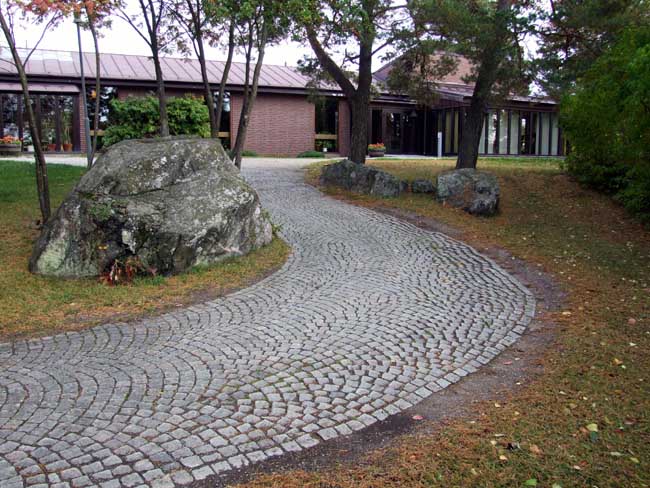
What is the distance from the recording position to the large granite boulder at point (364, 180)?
534 inches

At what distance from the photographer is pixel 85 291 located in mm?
6898

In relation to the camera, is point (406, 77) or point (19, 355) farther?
point (406, 77)

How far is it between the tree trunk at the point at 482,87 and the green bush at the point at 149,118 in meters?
9.40

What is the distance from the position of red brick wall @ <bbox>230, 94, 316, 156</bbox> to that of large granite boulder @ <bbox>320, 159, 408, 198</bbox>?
40.7 ft

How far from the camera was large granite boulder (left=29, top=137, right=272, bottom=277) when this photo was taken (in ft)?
24.4

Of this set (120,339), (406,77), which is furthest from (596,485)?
(406,77)

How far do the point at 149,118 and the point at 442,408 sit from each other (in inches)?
732

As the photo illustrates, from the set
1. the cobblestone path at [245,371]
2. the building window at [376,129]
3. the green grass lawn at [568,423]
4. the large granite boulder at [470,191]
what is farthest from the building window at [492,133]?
the cobblestone path at [245,371]

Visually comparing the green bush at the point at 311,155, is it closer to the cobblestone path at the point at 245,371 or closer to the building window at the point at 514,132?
the building window at the point at 514,132

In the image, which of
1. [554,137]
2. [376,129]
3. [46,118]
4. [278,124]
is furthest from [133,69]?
[554,137]

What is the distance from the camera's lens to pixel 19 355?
5.12 meters

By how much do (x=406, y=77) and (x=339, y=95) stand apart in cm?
1028

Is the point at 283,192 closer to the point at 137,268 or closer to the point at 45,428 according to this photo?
the point at 137,268

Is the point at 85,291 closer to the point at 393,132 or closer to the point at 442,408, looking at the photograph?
the point at 442,408
